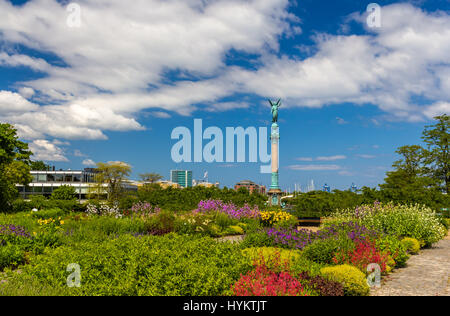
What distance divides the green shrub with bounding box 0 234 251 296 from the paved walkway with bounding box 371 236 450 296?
3217 mm

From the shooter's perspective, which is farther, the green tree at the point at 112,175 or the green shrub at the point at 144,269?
the green tree at the point at 112,175

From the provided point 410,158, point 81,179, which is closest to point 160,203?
point 410,158

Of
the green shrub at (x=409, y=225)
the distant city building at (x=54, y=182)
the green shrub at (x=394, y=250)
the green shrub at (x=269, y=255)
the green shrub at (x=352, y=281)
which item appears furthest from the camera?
the distant city building at (x=54, y=182)

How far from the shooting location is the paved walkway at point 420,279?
6.96m

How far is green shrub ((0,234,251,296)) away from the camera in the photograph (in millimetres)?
5652

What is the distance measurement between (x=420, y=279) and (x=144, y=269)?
652 centimetres

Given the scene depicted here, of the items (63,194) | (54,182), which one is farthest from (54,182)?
(63,194)

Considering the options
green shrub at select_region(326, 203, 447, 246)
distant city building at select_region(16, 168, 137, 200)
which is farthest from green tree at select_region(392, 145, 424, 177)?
distant city building at select_region(16, 168, 137, 200)

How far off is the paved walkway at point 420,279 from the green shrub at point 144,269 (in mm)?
3217

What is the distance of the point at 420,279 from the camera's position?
8039 millimetres

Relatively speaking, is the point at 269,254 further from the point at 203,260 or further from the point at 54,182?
the point at 54,182

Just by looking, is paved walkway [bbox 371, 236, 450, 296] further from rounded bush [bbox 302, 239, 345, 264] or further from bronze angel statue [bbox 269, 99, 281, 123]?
bronze angel statue [bbox 269, 99, 281, 123]

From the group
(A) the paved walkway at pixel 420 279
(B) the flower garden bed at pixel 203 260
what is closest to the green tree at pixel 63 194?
(B) the flower garden bed at pixel 203 260

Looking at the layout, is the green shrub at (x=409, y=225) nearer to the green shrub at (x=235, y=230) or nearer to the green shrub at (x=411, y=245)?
the green shrub at (x=411, y=245)
